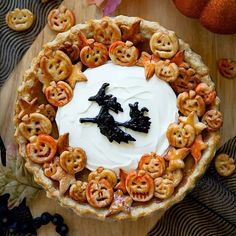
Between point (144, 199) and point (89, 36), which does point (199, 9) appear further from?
point (144, 199)

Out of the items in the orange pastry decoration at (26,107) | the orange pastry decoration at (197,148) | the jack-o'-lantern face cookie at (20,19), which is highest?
the jack-o'-lantern face cookie at (20,19)

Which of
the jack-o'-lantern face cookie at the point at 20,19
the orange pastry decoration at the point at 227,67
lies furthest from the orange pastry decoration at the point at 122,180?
the jack-o'-lantern face cookie at the point at 20,19

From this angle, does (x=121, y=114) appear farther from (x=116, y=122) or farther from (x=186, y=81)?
(x=186, y=81)

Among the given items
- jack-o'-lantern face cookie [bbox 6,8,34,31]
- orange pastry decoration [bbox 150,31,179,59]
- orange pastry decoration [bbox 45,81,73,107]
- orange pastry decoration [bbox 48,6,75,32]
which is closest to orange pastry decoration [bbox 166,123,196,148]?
orange pastry decoration [bbox 150,31,179,59]

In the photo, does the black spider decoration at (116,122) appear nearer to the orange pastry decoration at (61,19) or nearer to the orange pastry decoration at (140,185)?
the orange pastry decoration at (140,185)

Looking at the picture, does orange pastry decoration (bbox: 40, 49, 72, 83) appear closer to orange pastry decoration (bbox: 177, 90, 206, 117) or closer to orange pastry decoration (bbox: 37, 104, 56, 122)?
orange pastry decoration (bbox: 37, 104, 56, 122)

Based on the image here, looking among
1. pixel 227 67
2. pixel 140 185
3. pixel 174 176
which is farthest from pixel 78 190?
pixel 227 67
